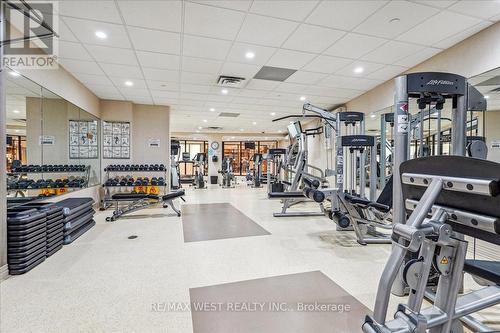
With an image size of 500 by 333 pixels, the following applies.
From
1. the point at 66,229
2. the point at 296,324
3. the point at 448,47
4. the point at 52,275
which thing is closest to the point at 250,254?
the point at 296,324

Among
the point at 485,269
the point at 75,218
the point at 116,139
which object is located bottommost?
the point at 75,218

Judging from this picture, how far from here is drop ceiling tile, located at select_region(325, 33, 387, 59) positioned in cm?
349

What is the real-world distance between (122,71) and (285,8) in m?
3.41

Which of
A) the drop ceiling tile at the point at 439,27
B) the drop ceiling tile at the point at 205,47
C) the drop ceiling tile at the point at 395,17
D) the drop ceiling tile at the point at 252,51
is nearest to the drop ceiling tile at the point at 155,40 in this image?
the drop ceiling tile at the point at 205,47

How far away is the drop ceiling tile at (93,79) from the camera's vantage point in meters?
4.91

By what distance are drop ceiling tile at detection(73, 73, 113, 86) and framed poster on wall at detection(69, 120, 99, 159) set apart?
886mm

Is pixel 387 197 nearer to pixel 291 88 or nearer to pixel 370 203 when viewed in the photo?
pixel 370 203

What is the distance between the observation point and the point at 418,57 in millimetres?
4102

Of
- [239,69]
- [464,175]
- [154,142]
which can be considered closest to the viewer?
[464,175]

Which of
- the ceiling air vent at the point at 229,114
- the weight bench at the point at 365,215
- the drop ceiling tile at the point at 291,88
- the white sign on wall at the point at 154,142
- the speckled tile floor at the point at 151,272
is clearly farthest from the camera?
the ceiling air vent at the point at 229,114

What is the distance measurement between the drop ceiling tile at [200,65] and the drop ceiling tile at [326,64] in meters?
1.65

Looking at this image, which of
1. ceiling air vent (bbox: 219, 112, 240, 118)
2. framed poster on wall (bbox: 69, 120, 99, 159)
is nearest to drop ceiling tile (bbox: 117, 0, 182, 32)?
framed poster on wall (bbox: 69, 120, 99, 159)

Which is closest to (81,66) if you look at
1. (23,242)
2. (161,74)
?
(161,74)

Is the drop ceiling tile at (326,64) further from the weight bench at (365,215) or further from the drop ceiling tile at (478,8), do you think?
the weight bench at (365,215)
